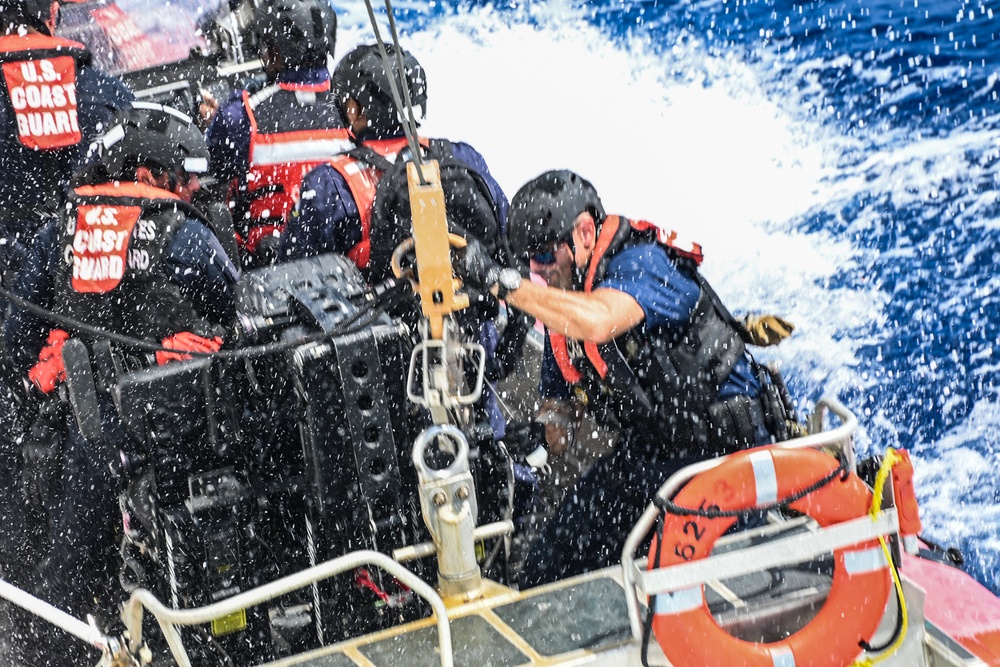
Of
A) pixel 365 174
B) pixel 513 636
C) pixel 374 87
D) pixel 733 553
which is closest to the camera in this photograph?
pixel 733 553

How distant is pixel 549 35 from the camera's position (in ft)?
38.8

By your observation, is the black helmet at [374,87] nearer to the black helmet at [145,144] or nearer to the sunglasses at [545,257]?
the black helmet at [145,144]

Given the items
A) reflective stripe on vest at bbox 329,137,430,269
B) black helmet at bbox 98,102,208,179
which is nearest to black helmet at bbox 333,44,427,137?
reflective stripe on vest at bbox 329,137,430,269

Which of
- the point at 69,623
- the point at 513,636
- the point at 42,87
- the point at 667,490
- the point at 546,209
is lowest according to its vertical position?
the point at 513,636

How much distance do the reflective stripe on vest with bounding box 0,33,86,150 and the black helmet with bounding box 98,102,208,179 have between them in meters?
0.97

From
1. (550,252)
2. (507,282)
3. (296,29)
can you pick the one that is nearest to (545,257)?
(550,252)

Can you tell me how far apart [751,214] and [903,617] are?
758 cm

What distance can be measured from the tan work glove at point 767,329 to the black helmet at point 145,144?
2083mm


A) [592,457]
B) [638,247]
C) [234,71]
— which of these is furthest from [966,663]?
[234,71]

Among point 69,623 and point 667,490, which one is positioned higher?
point 667,490

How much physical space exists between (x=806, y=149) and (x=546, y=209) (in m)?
8.11

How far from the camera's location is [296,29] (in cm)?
458

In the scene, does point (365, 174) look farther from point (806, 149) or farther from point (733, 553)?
point (806, 149)

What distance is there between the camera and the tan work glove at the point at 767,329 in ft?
10.6
